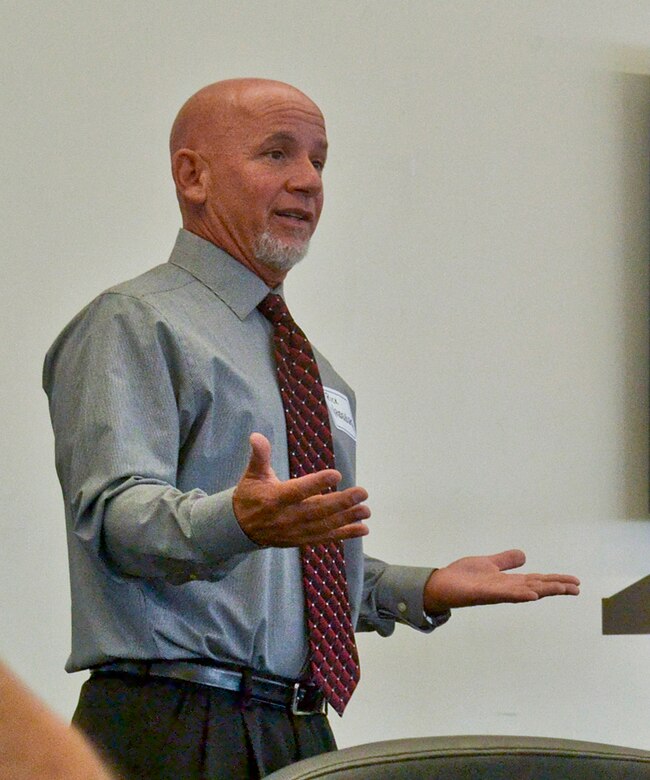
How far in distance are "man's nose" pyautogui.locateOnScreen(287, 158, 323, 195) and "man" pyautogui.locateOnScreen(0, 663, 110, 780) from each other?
1.60m

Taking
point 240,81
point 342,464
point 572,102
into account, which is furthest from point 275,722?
point 572,102

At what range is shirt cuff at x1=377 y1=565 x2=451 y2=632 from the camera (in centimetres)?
187

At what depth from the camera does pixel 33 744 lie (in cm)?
23

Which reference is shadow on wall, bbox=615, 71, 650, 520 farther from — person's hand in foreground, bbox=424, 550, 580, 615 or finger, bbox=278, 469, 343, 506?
finger, bbox=278, 469, 343, 506

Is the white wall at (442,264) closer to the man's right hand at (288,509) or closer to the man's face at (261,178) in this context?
the man's face at (261,178)

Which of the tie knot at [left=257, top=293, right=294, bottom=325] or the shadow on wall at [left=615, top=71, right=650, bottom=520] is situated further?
the shadow on wall at [left=615, top=71, right=650, bottom=520]

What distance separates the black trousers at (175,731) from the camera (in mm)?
1471

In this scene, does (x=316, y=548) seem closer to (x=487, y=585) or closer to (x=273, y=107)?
(x=487, y=585)

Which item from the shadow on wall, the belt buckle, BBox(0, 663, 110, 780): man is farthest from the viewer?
the shadow on wall

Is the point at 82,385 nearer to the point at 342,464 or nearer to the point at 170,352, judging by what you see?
the point at 170,352

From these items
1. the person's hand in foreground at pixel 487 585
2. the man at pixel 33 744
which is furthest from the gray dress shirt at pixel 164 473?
the man at pixel 33 744

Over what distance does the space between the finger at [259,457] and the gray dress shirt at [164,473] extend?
9 cm

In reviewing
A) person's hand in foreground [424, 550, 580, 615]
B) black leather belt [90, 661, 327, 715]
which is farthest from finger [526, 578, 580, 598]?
black leather belt [90, 661, 327, 715]

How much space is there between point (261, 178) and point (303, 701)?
0.74m
